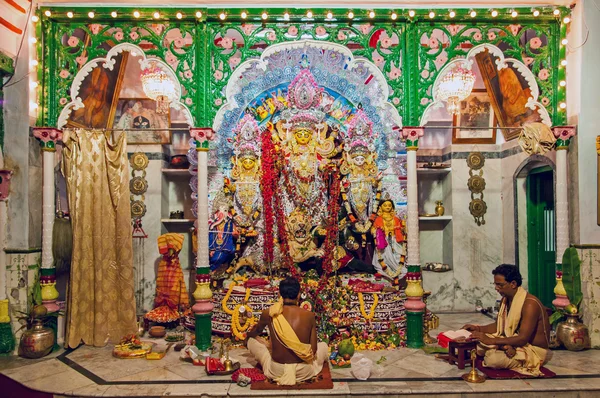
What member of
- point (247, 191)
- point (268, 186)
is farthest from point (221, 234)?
point (268, 186)

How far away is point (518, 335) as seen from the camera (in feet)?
17.4

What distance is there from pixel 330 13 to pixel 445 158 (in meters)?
4.33

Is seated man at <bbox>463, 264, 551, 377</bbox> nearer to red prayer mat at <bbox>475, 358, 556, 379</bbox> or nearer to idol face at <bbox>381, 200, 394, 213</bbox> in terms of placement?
red prayer mat at <bbox>475, 358, 556, 379</bbox>

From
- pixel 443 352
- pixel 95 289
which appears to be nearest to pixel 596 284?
pixel 443 352

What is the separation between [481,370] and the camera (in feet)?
18.0

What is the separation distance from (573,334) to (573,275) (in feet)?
2.79

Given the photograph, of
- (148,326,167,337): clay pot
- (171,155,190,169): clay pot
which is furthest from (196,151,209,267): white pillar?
(171,155,190,169): clay pot

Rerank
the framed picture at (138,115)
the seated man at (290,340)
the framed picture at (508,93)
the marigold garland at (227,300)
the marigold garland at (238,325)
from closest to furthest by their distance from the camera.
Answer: the seated man at (290,340) < the marigold garland at (238,325) < the marigold garland at (227,300) < the framed picture at (508,93) < the framed picture at (138,115)

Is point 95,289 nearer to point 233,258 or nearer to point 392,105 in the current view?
point 233,258

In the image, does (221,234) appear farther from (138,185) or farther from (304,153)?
(304,153)

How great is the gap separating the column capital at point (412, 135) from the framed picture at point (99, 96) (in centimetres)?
502

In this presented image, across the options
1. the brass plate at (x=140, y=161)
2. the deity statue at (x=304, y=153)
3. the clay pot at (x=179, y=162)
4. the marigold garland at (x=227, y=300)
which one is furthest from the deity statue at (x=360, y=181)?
the brass plate at (x=140, y=161)

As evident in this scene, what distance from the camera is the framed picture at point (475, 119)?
9.49 m

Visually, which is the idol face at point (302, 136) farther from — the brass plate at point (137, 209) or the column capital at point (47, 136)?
the column capital at point (47, 136)
